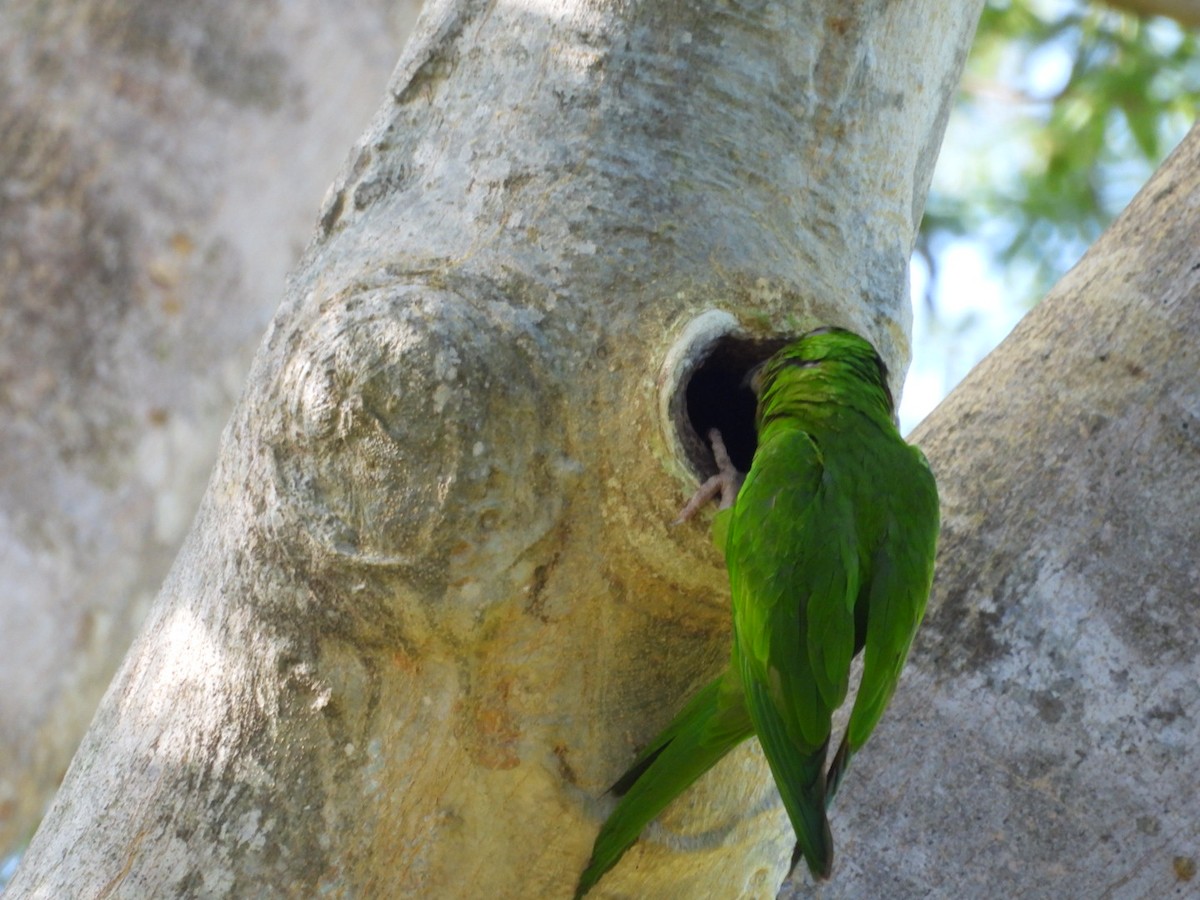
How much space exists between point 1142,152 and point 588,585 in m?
4.23

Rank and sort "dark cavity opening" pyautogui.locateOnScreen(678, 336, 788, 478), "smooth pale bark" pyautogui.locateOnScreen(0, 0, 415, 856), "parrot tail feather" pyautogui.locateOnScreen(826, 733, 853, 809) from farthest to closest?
"smooth pale bark" pyautogui.locateOnScreen(0, 0, 415, 856)
"dark cavity opening" pyautogui.locateOnScreen(678, 336, 788, 478)
"parrot tail feather" pyautogui.locateOnScreen(826, 733, 853, 809)

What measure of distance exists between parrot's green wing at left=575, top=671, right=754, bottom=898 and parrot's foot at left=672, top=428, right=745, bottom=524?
21 cm

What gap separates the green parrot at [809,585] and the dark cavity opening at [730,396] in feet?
0.13

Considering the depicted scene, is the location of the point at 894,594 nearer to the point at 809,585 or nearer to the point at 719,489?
the point at 809,585

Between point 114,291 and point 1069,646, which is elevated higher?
point 114,291

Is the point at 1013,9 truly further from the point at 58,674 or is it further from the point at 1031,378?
the point at 58,674

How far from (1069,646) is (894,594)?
278 millimetres

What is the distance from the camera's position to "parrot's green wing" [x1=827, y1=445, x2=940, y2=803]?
155 cm

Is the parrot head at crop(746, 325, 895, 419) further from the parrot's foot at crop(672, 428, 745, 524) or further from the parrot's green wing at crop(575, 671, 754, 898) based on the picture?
the parrot's green wing at crop(575, 671, 754, 898)

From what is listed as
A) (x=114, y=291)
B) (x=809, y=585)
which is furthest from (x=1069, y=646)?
(x=114, y=291)

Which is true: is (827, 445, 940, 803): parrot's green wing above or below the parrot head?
below

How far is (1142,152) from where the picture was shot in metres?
4.84

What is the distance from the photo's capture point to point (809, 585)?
60.7 inches

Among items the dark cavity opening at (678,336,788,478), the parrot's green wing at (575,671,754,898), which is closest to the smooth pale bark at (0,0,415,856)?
the dark cavity opening at (678,336,788,478)
